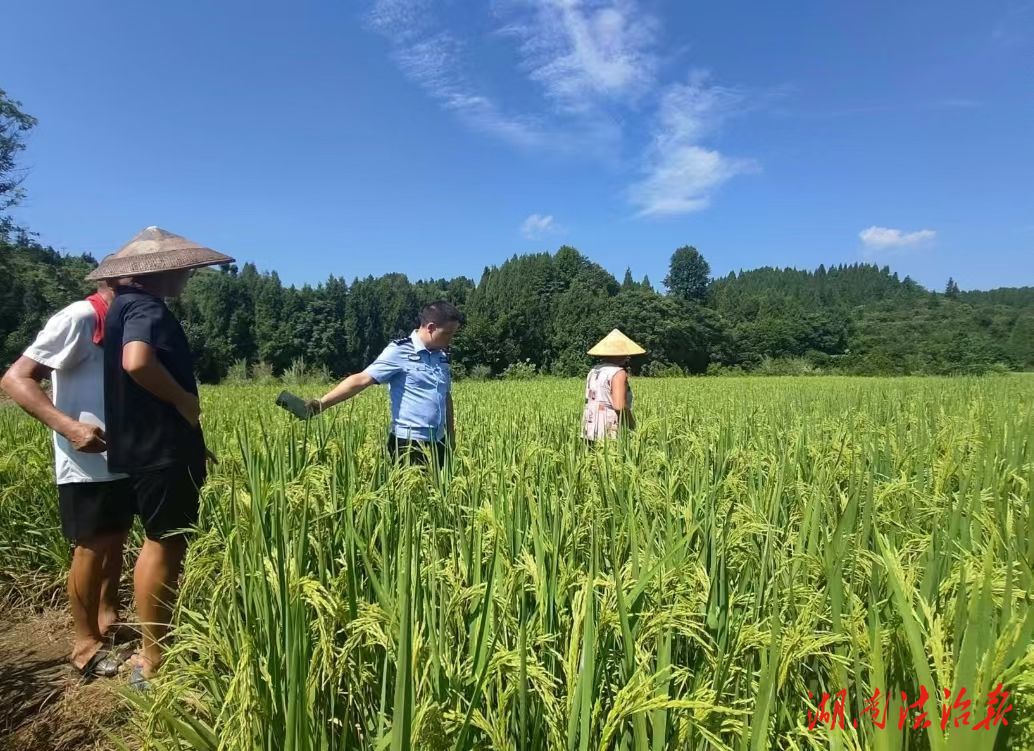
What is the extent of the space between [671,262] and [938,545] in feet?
293

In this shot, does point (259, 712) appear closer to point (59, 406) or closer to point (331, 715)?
point (331, 715)

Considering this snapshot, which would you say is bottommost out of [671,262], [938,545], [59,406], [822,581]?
[822,581]

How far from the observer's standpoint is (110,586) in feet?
8.47

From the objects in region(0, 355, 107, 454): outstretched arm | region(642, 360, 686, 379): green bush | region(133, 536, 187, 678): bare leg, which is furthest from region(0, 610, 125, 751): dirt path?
region(642, 360, 686, 379): green bush

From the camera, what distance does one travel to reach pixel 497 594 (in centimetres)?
134

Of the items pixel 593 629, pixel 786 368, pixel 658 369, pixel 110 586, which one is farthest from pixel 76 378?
pixel 786 368

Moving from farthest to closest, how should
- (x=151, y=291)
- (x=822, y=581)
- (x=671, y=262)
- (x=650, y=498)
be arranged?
(x=671, y=262), (x=151, y=291), (x=650, y=498), (x=822, y=581)

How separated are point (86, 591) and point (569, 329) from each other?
4762cm

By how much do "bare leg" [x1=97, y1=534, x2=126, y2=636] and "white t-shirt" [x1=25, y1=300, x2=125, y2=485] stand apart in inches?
13.5

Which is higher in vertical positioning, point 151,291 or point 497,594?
point 151,291

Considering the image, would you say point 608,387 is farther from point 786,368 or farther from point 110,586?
point 786,368

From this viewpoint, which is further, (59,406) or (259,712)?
(59,406)

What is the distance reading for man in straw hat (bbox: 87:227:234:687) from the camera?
7.16 feet

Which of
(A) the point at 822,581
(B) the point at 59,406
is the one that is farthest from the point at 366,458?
(A) the point at 822,581
